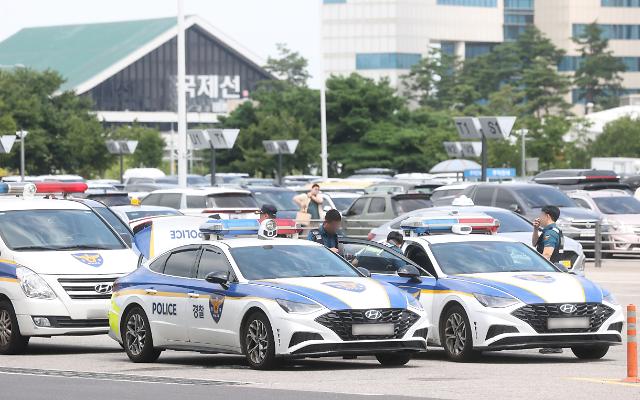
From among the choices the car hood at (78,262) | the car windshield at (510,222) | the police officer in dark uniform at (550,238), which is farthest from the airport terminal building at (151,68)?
the car hood at (78,262)

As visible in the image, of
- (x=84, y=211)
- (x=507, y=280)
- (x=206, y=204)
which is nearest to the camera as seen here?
(x=507, y=280)

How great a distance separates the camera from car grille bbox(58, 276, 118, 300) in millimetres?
18812

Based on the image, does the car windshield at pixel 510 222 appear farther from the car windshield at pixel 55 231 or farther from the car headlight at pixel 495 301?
the car headlight at pixel 495 301

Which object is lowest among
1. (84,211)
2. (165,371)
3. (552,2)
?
(165,371)

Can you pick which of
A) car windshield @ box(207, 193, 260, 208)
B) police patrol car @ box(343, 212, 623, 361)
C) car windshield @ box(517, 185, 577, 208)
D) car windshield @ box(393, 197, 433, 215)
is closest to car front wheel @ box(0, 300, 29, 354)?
police patrol car @ box(343, 212, 623, 361)

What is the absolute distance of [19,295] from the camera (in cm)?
1878

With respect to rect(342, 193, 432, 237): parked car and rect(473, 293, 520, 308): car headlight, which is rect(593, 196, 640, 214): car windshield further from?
rect(473, 293, 520, 308): car headlight

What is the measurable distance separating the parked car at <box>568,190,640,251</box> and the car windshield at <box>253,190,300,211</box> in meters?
7.25

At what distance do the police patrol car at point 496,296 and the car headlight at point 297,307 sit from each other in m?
2.02

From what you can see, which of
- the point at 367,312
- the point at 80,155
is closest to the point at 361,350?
the point at 367,312

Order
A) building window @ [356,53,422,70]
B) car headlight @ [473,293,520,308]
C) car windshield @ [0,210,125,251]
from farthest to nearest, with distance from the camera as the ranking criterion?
building window @ [356,53,422,70] → car windshield @ [0,210,125,251] → car headlight @ [473,293,520,308]

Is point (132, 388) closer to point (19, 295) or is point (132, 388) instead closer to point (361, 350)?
point (361, 350)

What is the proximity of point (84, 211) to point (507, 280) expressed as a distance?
Answer: 5.69 meters

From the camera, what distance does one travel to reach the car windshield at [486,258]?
60.1 ft
